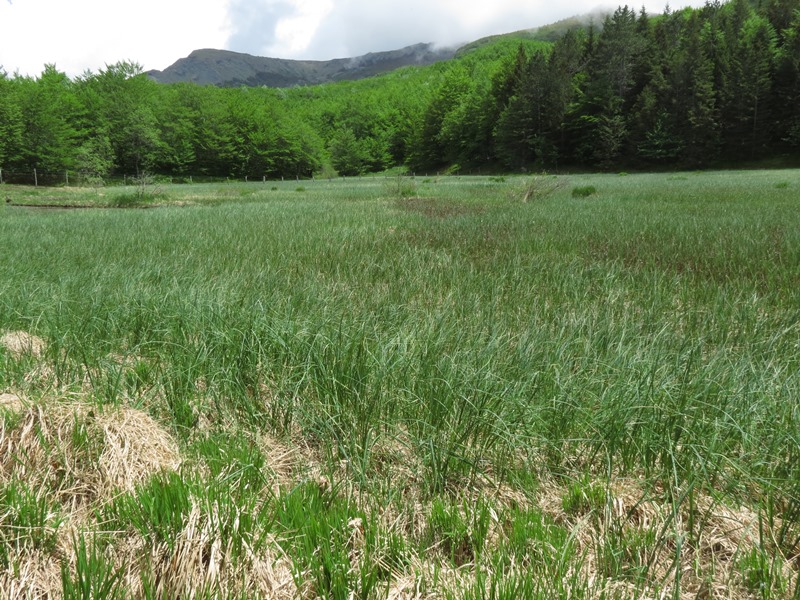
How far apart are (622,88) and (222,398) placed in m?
68.5

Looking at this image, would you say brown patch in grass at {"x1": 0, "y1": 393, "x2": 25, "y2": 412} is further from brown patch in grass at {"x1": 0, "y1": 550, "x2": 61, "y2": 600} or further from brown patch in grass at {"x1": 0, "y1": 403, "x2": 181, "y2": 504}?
brown patch in grass at {"x1": 0, "y1": 550, "x2": 61, "y2": 600}

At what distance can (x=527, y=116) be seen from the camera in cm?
6072

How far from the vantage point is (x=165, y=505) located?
149cm

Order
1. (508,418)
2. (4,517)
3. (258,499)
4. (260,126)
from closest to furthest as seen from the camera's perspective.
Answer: (4,517) → (258,499) → (508,418) → (260,126)

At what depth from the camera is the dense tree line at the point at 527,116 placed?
154ft

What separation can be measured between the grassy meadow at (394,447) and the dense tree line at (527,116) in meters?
40.6

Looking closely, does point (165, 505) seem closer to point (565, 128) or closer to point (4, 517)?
point (4, 517)

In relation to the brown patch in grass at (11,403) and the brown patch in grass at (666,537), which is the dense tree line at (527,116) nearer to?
the brown patch in grass at (11,403)

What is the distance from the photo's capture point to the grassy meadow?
4.54 ft

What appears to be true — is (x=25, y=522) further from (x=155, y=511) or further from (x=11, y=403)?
(x=11, y=403)

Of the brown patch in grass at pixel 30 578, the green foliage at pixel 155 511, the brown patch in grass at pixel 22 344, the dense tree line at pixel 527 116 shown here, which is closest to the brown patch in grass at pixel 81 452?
the green foliage at pixel 155 511

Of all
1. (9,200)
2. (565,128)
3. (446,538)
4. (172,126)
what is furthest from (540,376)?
(172,126)

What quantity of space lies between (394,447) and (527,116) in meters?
66.6

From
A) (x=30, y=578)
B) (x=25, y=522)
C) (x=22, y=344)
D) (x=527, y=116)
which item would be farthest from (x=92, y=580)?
(x=527, y=116)
